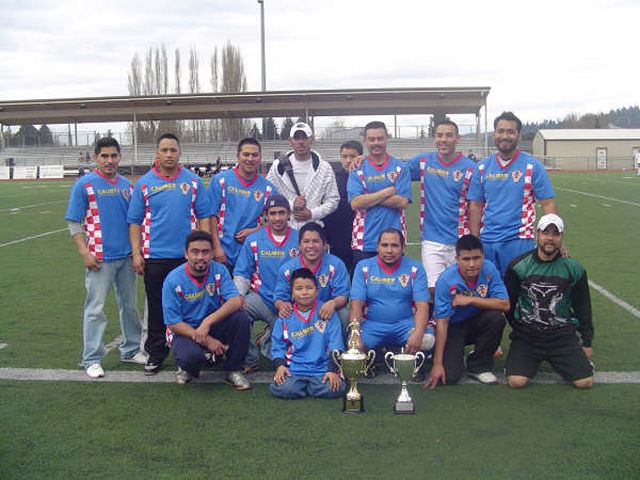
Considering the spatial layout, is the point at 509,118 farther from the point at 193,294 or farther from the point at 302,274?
the point at 193,294

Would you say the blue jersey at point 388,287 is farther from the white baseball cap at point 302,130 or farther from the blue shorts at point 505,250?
the white baseball cap at point 302,130

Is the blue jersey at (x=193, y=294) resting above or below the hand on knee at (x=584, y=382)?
above

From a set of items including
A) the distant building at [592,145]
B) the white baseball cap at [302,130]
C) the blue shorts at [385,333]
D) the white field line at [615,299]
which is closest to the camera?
the blue shorts at [385,333]

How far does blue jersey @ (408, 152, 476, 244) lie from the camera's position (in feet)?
17.6

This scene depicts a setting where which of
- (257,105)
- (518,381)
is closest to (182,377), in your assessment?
(518,381)

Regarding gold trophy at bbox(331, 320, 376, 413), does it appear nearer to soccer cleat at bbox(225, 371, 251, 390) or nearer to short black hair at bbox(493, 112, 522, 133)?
soccer cleat at bbox(225, 371, 251, 390)

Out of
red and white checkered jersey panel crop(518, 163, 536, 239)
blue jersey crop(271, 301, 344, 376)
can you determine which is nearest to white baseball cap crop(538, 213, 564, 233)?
red and white checkered jersey panel crop(518, 163, 536, 239)

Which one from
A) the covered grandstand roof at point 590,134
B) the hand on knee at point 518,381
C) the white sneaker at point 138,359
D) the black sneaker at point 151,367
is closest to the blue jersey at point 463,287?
the hand on knee at point 518,381

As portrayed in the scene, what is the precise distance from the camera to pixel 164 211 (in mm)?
4957

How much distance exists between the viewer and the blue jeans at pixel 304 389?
443cm

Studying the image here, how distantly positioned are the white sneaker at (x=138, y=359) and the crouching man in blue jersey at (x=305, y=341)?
116 cm

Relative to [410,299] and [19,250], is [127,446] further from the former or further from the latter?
[19,250]

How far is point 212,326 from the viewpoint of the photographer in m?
4.84

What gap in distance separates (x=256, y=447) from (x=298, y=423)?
1.35 feet
